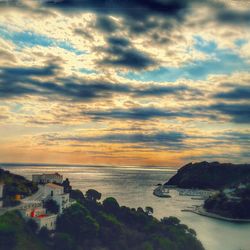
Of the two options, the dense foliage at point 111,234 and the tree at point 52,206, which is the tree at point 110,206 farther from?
the tree at point 52,206

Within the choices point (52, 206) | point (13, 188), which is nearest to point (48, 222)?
point (52, 206)

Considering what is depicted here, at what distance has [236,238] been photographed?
67.1m

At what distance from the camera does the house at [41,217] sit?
4125 cm

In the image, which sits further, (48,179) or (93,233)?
(48,179)

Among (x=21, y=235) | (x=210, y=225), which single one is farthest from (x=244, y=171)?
(x=21, y=235)

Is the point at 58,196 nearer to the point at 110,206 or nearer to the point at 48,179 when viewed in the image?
the point at 110,206

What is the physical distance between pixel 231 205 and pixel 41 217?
2623 inches

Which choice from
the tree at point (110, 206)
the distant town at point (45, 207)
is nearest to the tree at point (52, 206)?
the distant town at point (45, 207)

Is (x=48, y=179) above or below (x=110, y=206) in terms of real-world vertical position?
above

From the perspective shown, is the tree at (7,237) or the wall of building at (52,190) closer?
the tree at (7,237)

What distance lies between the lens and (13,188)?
169 feet

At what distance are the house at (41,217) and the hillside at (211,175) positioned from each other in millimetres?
134781

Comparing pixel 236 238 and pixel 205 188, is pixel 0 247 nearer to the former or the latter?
pixel 236 238

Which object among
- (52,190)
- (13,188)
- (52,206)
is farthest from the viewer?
(52,190)
